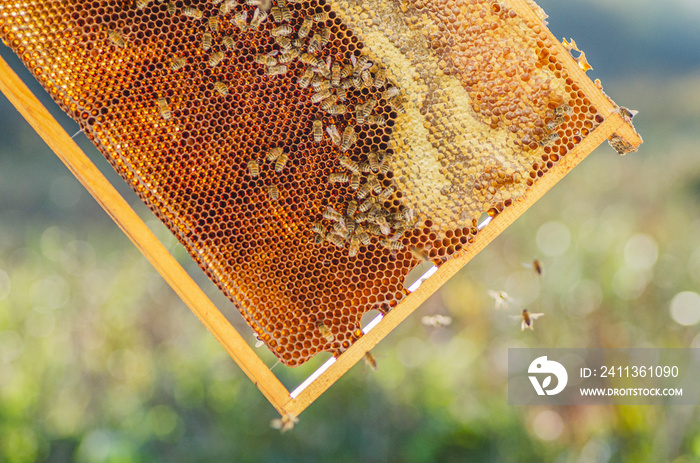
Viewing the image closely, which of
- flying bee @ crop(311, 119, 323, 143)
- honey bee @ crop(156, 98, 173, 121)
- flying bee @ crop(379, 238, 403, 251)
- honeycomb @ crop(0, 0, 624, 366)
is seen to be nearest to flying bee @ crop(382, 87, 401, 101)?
honeycomb @ crop(0, 0, 624, 366)

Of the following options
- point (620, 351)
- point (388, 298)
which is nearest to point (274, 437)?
point (388, 298)

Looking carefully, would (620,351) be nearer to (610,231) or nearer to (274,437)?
(610,231)

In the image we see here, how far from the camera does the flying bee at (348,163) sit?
2162 millimetres

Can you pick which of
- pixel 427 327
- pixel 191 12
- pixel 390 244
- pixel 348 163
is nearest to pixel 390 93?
pixel 348 163

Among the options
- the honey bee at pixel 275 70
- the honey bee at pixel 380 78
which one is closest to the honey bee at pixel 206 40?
the honey bee at pixel 275 70

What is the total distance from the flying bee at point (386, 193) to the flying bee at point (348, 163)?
0.17 meters

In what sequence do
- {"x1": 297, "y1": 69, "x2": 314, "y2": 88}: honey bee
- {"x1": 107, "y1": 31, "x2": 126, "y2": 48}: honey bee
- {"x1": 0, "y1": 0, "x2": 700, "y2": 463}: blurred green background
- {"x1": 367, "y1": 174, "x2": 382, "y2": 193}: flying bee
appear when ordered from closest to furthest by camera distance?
{"x1": 107, "y1": 31, "x2": 126, "y2": 48}: honey bee
{"x1": 297, "y1": 69, "x2": 314, "y2": 88}: honey bee
{"x1": 367, "y1": 174, "x2": 382, "y2": 193}: flying bee
{"x1": 0, "y1": 0, "x2": 700, "y2": 463}: blurred green background

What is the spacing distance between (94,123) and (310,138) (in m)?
1.01

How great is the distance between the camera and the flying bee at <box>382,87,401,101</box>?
2.15 meters

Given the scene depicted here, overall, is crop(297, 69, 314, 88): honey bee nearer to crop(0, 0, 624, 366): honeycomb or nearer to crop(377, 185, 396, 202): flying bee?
crop(0, 0, 624, 366): honeycomb

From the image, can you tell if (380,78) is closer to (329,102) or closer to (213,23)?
(329,102)

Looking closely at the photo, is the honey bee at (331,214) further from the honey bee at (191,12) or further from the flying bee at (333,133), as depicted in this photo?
the honey bee at (191,12)

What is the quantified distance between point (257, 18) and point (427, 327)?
3178 millimetres

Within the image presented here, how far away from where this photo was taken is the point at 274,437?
A: 3.89 metres
